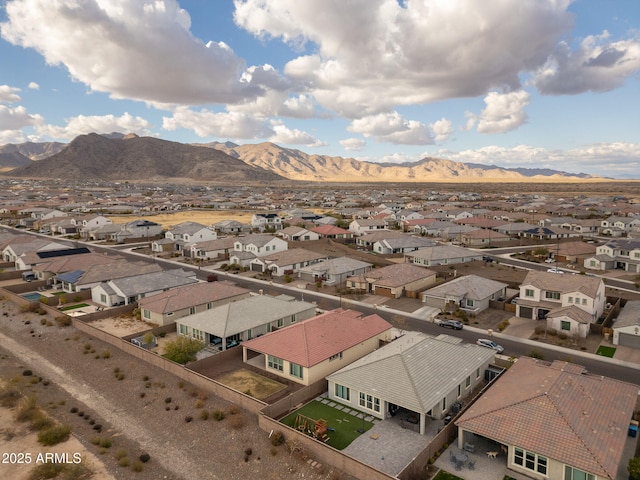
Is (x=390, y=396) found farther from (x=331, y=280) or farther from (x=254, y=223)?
(x=254, y=223)

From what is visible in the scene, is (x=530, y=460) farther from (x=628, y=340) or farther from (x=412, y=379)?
(x=628, y=340)

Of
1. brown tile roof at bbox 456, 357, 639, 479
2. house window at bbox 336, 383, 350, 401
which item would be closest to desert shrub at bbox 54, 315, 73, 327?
house window at bbox 336, 383, 350, 401

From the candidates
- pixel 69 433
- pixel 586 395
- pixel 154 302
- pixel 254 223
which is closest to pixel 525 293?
pixel 586 395

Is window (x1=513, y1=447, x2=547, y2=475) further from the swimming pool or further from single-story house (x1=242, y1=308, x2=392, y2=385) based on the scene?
the swimming pool

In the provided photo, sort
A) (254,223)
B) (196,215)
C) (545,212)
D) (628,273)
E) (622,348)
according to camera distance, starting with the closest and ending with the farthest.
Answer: (622,348) → (628,273) → (254,223) → (545,212) → (196,215)

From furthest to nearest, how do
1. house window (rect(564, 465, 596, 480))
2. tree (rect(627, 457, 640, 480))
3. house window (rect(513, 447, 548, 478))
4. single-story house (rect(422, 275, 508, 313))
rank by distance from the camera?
single-story house (rect(422, 275, 508, 313)) < house window (rect(513, 447, 548, 478)) < tree (rect(627, 457, 640, 480)) < house window (rect(564, 465, 596, 480))

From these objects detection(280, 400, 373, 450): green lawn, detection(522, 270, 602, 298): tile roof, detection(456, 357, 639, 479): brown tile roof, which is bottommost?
detection(280, 400, 373, 450): green lawn

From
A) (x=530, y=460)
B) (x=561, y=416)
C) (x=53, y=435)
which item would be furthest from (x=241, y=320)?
(x=561, y=416)

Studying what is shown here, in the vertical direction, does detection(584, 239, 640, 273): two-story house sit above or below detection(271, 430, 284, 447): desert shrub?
above
